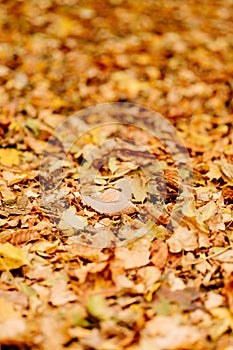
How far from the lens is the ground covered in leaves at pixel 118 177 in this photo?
1.42 meters

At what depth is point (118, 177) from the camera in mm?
2100

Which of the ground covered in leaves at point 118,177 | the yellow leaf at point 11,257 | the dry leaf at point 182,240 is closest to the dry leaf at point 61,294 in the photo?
the ground covered in leaves at point 118,177

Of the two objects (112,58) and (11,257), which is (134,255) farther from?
(112,58)

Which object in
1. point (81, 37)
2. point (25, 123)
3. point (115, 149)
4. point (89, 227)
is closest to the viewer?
point (89, 227)

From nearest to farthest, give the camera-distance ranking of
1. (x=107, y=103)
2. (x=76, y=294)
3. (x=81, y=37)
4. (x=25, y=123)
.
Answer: (x=76, y=294), (x=25, y=123), (x=107, y=103), (x=81, y=37)

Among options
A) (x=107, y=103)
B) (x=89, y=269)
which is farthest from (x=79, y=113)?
(x=89, y=269)

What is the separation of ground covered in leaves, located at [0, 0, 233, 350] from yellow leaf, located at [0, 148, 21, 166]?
11 millimetres

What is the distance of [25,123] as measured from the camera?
8.32ft

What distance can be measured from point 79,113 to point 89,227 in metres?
1.03

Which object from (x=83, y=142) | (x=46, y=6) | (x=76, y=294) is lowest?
(x=83, y=142)

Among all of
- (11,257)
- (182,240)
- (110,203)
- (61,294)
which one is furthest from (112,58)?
(61,294)

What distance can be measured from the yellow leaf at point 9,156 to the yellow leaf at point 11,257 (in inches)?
28.0

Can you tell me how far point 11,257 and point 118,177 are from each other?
26.6 inches

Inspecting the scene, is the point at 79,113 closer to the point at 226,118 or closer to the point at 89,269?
the point at 226,118
